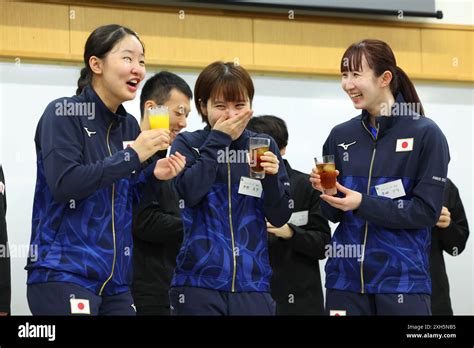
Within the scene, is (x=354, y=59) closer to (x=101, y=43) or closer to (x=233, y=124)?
(x=233, y=124)

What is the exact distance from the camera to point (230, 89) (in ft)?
12.7

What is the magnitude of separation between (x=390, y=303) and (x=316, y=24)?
3.21 meters

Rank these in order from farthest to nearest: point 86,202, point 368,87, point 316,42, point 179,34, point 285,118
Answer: point 316,42 → point 285,118 → point 179,34 → point 368,87 → point 86,202

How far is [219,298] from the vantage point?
3617mm

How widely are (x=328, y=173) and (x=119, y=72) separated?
3.18 ft

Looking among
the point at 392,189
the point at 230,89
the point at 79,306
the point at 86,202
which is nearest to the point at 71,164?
the point at 86,202

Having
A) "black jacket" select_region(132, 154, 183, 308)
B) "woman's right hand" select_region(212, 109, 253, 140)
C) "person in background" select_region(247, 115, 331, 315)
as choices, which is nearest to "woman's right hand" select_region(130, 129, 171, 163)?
"woman's right hand" select_region(212, 109, 253, 140)

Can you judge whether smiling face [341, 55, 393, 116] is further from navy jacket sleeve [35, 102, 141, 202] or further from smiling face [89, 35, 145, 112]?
navy jacket sleeve [35, 102, 141, 202]

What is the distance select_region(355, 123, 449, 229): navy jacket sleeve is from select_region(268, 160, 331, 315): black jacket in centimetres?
111

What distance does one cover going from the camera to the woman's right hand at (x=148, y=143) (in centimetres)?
349

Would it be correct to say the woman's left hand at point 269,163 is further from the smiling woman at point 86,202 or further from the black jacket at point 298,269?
the black jacket at point 298,269

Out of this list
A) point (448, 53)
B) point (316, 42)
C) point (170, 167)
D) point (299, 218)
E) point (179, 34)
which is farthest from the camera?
point (448, 53)
